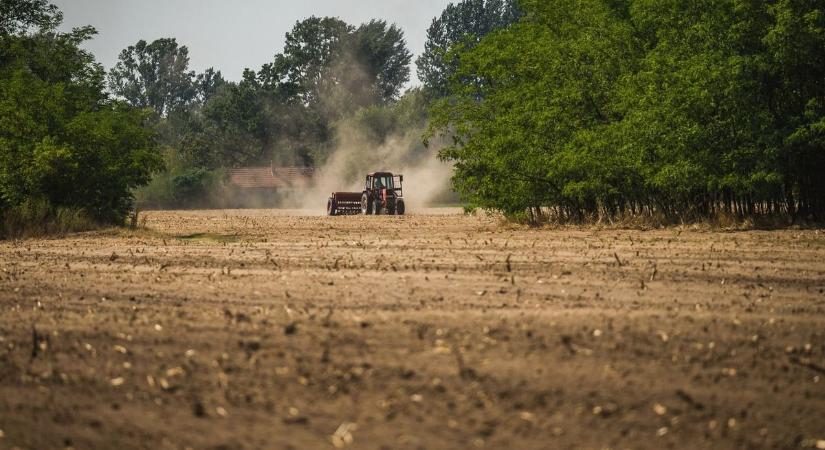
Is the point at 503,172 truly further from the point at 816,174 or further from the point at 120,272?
the point at 120,272

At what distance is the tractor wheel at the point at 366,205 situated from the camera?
5022cm

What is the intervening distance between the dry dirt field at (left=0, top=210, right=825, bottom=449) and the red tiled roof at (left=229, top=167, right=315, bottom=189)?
262 ft

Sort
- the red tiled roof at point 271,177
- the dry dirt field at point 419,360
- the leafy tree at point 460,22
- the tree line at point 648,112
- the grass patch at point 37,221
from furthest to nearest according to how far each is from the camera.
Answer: the leafy tree at point 460,22, the red tiled roof at point 271,177, the grass patch at point 37,221, the tree line at point 648,112, the dry dirt field at point 419,360

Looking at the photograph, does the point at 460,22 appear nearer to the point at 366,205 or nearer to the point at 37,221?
the point at 366,205

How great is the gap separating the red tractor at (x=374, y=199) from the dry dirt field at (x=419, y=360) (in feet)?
112

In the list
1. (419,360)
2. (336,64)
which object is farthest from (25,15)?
(336,64)

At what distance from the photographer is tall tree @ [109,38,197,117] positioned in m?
142

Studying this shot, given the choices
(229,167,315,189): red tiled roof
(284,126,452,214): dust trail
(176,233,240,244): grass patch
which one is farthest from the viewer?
(229,167,315,189): red tiled roof

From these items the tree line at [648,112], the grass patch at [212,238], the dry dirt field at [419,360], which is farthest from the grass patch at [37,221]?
the dry dirt field at [419,360]

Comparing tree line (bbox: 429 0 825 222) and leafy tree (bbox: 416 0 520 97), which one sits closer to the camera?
tree line (bbox: 429 0 825 222)

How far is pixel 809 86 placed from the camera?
2364cm

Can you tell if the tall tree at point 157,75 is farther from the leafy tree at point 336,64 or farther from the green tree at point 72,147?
the green tree at point 72,147

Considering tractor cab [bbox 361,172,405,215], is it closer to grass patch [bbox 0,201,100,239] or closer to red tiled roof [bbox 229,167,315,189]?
grass patch [bbox 0,201,100,239]

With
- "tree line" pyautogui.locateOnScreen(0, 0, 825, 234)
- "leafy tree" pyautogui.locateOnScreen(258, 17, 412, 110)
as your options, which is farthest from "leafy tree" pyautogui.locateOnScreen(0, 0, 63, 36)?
"leafy tree" pyautogui.locateOnScreen(258, 17, 412, 110)
